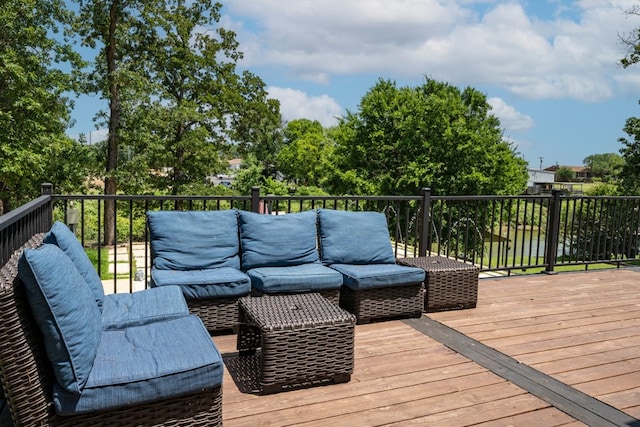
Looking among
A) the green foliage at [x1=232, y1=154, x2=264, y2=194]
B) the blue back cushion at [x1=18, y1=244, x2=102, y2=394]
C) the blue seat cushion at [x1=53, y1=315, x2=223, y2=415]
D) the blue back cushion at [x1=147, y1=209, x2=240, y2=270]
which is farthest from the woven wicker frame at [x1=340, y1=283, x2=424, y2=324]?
the green foliage at [x1=232, y1=154, x2=264, y2=194]

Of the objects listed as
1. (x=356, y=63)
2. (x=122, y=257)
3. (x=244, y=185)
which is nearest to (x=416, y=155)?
(x=356, y=63)

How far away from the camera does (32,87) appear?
12.9 metres

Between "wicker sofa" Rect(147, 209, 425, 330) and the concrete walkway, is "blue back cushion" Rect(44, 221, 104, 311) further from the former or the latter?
the concrete walkway

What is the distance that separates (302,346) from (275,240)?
1.30 meters

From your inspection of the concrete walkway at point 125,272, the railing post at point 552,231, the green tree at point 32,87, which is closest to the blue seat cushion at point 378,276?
the railing post at point 552,231

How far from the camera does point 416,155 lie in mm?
21672

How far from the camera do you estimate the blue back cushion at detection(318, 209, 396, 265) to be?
3.96 meters

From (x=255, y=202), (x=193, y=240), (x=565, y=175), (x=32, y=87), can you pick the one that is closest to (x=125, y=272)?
(x=32, y=87)

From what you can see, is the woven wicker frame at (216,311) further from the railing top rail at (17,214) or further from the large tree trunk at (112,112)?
the large tree trunk at (112,112)

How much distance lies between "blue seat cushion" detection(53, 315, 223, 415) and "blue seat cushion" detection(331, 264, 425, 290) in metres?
1.63

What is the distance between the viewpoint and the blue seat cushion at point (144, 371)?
5.69ft

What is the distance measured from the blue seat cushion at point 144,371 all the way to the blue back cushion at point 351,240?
6.21 feet

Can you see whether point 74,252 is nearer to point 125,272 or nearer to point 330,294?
point 330,294

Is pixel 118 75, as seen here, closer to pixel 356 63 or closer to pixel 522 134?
pixel 356 63
